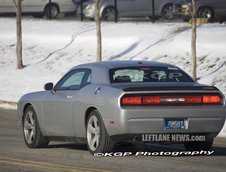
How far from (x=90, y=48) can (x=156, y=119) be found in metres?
22.4

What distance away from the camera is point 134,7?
39.4m

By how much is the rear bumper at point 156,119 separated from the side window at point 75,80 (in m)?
1.33

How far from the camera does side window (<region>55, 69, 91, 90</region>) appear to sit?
13.3 meters

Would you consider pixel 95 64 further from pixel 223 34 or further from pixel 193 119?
pixel 223 34

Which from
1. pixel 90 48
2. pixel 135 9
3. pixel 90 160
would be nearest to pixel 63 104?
pixel 90 160

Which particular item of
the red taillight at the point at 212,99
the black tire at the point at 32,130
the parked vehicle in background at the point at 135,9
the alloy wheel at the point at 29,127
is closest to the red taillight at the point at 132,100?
the red taillight at the point at 212,99

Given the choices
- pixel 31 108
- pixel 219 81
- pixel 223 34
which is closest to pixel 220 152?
pixel 31 108

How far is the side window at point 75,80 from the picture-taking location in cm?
1332

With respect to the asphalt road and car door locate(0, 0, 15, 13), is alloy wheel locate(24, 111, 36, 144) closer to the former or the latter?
the asphalt road

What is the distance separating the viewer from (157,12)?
39406 mm

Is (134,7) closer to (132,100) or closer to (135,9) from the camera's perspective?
(135,9)

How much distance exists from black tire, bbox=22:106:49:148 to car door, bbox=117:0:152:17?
82.7 feet

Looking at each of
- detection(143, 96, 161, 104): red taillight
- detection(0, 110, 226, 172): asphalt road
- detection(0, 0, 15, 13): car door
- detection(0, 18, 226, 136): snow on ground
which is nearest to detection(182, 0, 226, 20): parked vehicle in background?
detection(0, 18, 226, 136): snow on ground

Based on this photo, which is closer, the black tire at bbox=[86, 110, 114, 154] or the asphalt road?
the asphalt road
